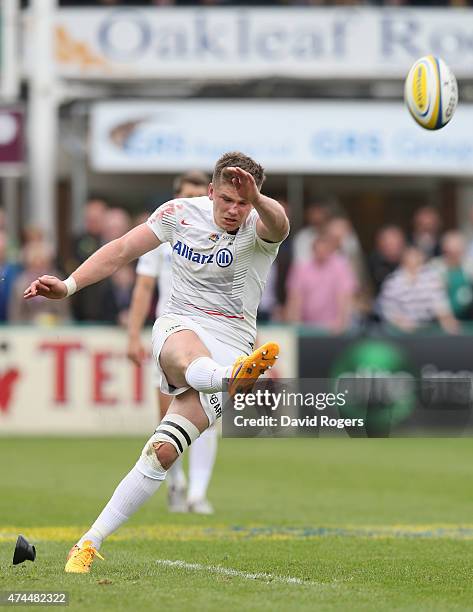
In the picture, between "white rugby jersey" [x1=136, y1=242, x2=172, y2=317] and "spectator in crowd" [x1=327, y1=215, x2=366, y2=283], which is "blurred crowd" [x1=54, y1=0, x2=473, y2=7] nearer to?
"spectator in crowd" [x1=327, y1=215, x2=366, y2=283]

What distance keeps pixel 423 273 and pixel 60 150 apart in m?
8.32

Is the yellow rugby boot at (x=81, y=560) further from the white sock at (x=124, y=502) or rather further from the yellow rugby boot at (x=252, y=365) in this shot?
the yellow rugby boot at (x=252, y=365)

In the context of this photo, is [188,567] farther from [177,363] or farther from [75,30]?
[75,30]

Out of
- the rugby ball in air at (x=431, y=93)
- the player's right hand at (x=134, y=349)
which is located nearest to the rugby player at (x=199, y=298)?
the rugby ball in air at (x=431, y=93)

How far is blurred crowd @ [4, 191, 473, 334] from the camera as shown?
1886 centimetres

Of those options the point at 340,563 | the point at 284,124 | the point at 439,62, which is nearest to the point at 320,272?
the point at 284,124

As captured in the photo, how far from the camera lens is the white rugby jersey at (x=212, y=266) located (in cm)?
830

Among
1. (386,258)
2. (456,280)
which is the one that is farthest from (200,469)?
(456,280)

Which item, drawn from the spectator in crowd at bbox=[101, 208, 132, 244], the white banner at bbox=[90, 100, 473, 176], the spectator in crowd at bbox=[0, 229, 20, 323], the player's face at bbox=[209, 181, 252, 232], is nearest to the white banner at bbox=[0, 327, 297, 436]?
the spectator in crowd at bbox=[0, 229, 20, 323]

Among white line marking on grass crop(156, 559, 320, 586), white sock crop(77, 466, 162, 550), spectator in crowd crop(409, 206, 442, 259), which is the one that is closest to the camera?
white line marking on grass crop(156, 559, 320, 586)

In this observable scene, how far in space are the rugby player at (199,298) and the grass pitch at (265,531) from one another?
54cm

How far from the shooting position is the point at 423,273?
1939cm

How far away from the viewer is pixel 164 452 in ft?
26.4

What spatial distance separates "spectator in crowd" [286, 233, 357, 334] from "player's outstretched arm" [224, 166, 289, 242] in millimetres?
11048
